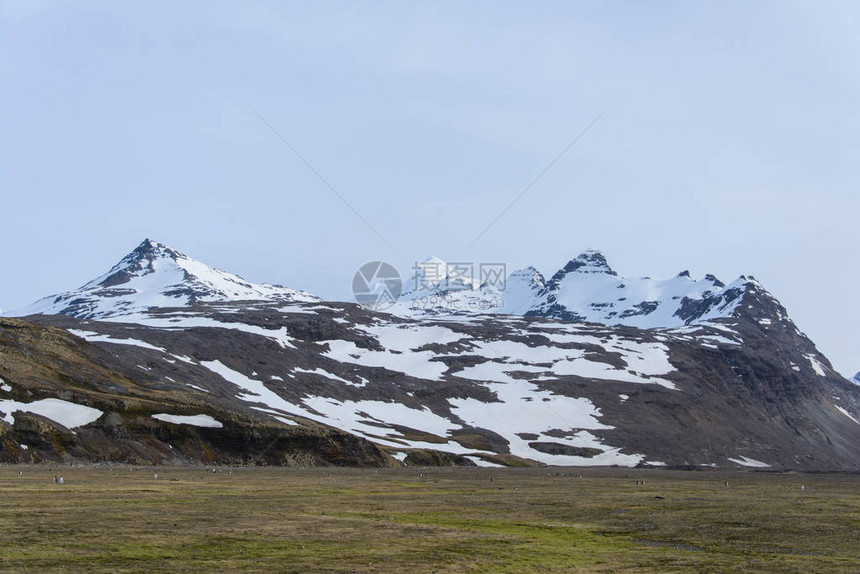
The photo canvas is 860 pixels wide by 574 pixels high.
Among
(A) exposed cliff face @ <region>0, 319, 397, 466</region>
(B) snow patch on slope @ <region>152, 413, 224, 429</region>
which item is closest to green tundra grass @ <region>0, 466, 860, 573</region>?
(A) exposed cliff face @ <region>0, 319, 397, 466</region>

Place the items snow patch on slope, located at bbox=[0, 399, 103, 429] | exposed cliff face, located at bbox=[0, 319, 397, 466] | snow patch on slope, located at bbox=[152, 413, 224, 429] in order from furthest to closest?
snow patch on slope, located at bbox=[152, 413, 224, 429] < snow patch on slope, located at bbox=[0, 399, 103, 429] < exposed cliff face, located at bbox=[0, 319, 397, 466]

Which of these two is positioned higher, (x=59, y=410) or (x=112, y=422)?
(x=59, y=410)

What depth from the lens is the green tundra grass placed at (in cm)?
3228

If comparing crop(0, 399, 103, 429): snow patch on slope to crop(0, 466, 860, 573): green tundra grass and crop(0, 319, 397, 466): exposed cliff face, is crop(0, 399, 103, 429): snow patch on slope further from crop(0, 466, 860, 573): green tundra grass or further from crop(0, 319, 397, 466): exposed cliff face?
crop(0, 466, 860, 573): green tundra grass

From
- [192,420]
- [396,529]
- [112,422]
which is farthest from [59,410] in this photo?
[396,529]

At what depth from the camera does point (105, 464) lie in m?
96.4

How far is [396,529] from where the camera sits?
4381 cm

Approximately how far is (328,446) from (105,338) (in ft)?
300

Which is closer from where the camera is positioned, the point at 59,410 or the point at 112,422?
the point at 59,410

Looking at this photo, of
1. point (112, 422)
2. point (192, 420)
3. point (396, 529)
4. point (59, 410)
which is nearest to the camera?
point (396, 529)

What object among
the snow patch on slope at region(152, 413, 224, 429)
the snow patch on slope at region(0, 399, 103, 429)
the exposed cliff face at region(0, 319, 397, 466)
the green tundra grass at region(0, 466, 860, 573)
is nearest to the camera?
the green tundra grass at region(0, 466, 860, 573)

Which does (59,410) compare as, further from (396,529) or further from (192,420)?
(396,529)

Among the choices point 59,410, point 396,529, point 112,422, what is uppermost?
point 59,410

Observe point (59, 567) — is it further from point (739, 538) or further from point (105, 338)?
point (105, 338)
